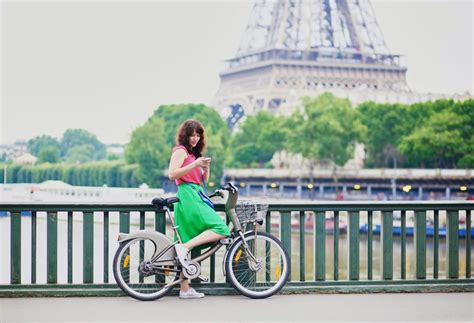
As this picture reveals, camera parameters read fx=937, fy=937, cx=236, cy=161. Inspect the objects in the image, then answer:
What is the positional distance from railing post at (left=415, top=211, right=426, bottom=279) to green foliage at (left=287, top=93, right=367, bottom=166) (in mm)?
52218

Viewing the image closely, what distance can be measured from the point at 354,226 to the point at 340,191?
55.8 m

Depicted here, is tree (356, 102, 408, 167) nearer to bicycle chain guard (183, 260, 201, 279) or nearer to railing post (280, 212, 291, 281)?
railing post (280, 212, 291, 281)

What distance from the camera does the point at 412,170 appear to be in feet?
181

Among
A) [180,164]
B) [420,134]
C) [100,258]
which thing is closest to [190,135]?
[180,164]

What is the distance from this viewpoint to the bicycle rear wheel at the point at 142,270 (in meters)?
6.20

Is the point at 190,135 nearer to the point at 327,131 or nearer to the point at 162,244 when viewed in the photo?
the point at 162,244

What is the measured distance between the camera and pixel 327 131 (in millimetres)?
60000

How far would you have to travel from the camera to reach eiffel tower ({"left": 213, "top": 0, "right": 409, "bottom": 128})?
69438 millimetres

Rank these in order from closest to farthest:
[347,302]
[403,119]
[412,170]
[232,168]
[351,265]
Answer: [347,302] → [351,265] → [412,170] → [403,119] → [232,168]

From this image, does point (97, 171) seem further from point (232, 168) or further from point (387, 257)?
point (387, 257)

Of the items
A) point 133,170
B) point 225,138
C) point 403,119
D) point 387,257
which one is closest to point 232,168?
point 225,138

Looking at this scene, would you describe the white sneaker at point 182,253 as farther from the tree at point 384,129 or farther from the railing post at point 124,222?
the tree at point 384,129

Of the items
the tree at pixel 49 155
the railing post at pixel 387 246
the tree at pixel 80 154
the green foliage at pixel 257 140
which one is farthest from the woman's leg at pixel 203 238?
the tree at pixel 80 154

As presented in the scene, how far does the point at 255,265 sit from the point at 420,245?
133 cm
